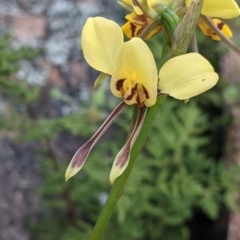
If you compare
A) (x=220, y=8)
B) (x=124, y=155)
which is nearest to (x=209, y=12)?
(x=220, y=8)

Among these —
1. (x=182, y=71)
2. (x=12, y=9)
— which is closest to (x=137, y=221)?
(x=12, y=9)

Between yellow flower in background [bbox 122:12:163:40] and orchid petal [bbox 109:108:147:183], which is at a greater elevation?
yellow flower in background [bbox 122:12:163:40]

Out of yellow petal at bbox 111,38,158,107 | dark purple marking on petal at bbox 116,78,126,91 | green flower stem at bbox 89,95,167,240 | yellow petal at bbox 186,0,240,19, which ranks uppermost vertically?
yellow petal at bbox 186,0,240,19

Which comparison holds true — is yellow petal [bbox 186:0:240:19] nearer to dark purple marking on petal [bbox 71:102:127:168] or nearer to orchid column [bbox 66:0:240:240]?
orchid column [bbox 66:0:240:240]

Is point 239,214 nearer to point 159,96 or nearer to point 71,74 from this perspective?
point 71,74

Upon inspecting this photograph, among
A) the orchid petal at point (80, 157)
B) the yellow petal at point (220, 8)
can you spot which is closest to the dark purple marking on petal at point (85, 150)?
the orchid petal at point (80, 157)

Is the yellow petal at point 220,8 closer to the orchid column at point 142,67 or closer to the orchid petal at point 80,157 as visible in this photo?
the orchid column at point 142,67

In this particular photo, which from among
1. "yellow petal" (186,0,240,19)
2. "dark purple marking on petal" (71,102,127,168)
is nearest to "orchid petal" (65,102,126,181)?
"dark purple marking on petal" (71,102,127,168)
